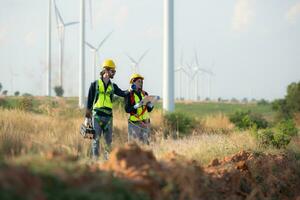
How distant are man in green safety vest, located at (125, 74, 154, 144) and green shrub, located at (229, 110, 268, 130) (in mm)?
11447

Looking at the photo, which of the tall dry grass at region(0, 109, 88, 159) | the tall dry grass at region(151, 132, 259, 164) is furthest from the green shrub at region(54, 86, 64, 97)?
the tall dry grass at region(151, 132, 259, 164)

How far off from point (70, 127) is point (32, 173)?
1072cm

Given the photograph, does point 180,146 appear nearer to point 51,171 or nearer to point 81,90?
point 51,171

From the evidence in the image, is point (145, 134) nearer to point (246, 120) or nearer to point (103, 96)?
point (103, 96)

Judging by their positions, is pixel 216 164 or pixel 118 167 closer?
pixel 118 167

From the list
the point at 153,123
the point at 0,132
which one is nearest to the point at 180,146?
the point at 0,132

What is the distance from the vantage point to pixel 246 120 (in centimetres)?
2383

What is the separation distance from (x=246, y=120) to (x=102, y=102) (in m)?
13.5

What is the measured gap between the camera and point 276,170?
11.0m

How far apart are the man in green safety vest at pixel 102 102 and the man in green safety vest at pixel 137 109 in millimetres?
803

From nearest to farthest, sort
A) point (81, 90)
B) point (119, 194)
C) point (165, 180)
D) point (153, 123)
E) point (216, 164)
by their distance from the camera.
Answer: point (119, 194), point (165, 180), point (216, 164), point (153, 123), point (81, 90)

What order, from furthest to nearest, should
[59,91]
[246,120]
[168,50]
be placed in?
[59,91], [246,120], [168,50]

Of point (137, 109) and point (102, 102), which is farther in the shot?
point (137, 109)

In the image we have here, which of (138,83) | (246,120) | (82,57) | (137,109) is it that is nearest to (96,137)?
(137,109)
